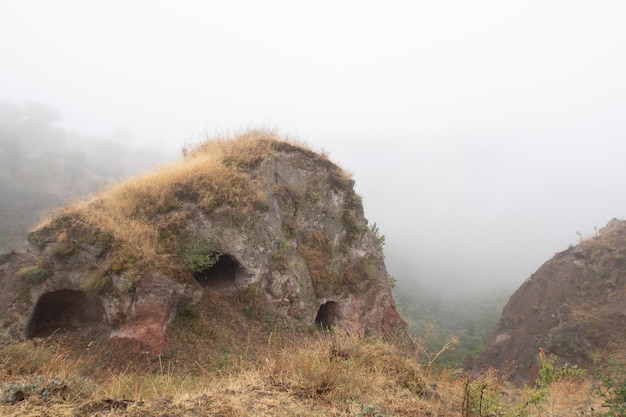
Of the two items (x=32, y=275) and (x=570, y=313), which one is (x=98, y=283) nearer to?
(x=32, y=275)

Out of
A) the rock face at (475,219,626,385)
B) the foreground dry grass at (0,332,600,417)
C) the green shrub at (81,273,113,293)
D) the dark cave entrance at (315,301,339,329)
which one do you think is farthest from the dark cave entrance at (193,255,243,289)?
the rock face at (475,219,626,385)

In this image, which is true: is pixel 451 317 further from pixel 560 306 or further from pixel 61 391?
pixel 61 391

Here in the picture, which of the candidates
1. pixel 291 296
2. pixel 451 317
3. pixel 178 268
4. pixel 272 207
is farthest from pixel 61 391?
pixel 451 317

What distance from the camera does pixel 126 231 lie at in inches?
341

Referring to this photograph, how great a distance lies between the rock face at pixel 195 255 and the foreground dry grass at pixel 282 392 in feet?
8.00

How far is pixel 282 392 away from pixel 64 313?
7.50m

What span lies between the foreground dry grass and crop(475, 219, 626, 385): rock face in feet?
37.1

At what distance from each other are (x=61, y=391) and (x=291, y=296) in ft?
21.5

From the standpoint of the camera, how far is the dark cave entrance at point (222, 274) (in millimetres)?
9675

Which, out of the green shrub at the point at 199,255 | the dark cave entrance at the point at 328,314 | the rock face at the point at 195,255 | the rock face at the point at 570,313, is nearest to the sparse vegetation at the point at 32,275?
the rock face at the point at 195,255

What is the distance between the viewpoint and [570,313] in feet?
56.6

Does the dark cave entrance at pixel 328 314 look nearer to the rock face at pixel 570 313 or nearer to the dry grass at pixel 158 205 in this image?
the dry grass at pixel 158 205

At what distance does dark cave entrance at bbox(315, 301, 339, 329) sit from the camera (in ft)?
38.3

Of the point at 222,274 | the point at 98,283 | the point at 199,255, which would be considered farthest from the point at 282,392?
the point at 222,274
